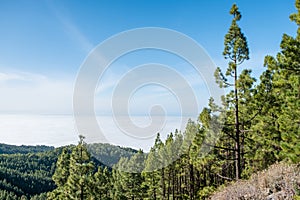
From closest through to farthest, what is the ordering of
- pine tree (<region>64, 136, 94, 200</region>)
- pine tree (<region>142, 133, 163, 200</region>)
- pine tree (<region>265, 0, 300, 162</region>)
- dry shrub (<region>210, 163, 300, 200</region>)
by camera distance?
dry shrub (<region>210, 163, 300, 200</region>) < pine tree (<region>265, 0, 300, 162</region>) < pine tree (<region>64, 136, 94, 200</region>) < pine tree (<region>142, 133, 163, 200</region>)

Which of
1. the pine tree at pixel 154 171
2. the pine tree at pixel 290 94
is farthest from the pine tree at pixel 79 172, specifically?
the pine tree at pixel 290 94

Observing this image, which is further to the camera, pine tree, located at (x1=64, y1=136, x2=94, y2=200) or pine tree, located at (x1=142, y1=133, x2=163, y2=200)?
pine tree, located at (x1=142, y1=133, x2=163, y2=200)

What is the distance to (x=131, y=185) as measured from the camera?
38781 millimetres

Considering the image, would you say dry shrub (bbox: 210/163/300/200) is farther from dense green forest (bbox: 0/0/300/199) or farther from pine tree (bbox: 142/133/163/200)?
pine tree (bbox: 142/133/163/200)

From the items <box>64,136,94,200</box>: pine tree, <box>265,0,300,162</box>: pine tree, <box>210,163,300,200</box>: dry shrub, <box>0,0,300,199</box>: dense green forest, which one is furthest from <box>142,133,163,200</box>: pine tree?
<box>210,163,300,200</box>: dry shrub

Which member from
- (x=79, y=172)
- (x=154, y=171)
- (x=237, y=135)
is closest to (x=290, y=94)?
(x=237, y=135)

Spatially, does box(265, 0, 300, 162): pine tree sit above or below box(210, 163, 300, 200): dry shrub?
above

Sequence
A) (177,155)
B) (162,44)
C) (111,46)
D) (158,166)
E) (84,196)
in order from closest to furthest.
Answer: (111,46), (162,44), (84,196), (177,155), (158,166)

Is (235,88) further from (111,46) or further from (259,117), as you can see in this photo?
(111,46)

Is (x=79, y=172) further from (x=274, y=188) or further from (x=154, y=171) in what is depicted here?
(x=274, y=188)

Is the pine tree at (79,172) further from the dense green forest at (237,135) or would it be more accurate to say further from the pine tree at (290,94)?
the pine tree at (290,94)

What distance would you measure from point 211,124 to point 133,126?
521 centimetres

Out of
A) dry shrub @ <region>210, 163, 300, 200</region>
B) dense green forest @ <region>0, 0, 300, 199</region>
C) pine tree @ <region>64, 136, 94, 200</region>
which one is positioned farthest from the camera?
pine tree @ <region>64, 136, 94, 200</region>

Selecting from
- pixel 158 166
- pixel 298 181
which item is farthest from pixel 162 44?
pixel 158 166
